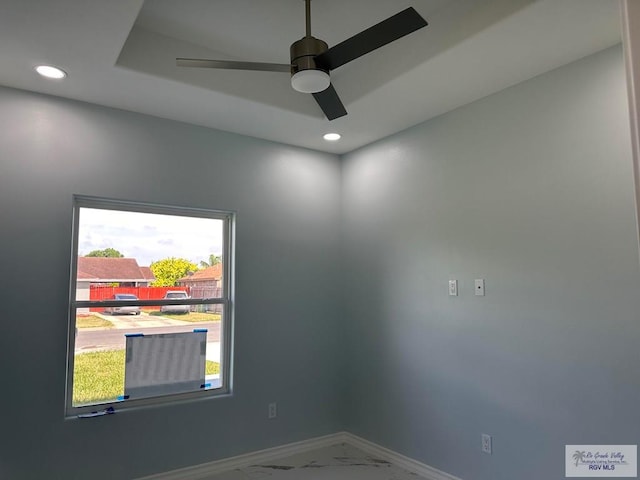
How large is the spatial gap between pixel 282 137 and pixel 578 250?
2.26m

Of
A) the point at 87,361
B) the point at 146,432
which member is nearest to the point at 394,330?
the point at 146,432

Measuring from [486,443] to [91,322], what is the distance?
2.61 m

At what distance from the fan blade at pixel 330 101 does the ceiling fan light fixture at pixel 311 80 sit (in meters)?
0.08

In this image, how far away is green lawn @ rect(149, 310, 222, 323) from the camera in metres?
3.23

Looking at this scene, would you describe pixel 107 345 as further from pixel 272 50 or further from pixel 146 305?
pixel 272 50

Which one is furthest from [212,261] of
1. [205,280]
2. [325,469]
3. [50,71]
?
[325,469]

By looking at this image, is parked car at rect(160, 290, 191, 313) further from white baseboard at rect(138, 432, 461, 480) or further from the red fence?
white baseboard at rect(138, 432, 461, 480)

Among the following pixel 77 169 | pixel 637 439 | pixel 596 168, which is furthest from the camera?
pixel 77 169

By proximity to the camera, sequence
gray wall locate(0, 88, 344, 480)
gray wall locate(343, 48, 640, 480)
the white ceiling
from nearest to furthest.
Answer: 1. the white ceiling
2. gray wall locate(343, 48, 640, 480)
3. gray wall locate(0, 88, 344, 480)

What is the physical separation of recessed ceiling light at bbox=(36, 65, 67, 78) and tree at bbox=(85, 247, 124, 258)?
109 centimetres

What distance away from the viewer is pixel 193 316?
132 inches

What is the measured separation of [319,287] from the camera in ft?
12.8

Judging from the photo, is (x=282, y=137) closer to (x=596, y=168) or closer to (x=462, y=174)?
(x=462, y=174)
